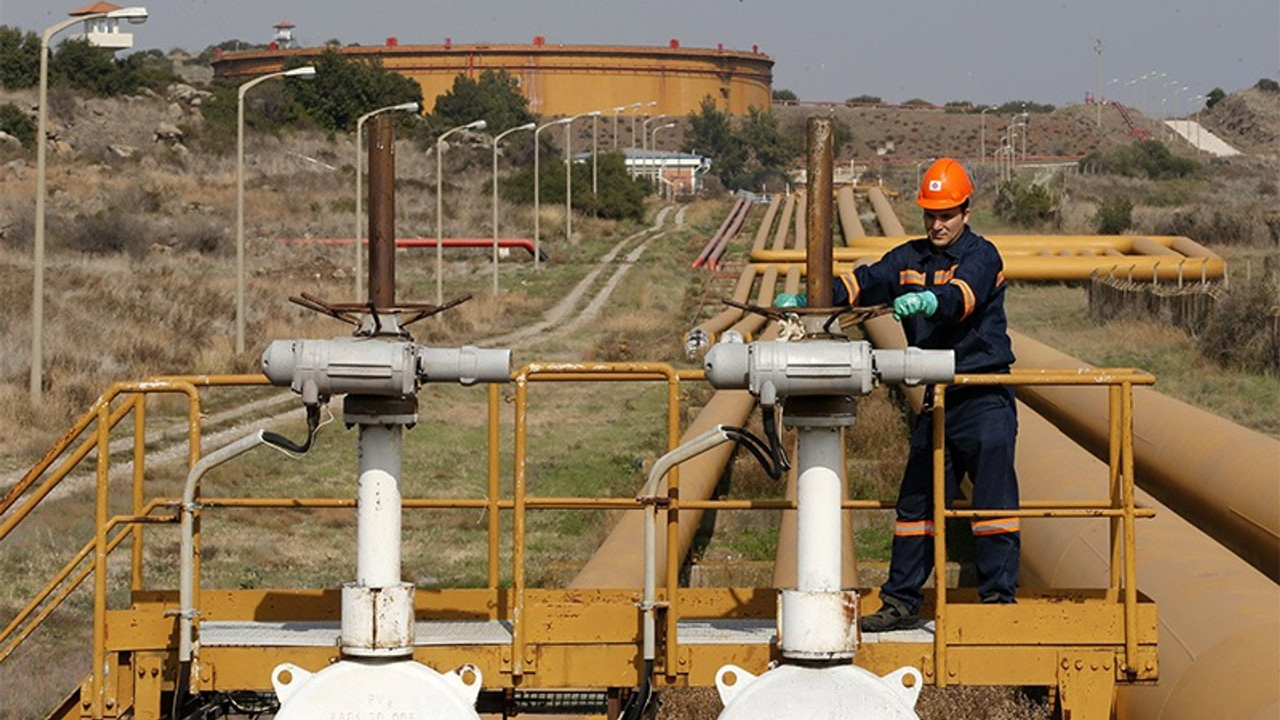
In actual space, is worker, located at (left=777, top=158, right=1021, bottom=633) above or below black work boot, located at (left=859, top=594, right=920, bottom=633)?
above

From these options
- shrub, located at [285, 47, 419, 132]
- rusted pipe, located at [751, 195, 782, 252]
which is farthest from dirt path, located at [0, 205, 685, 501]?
shrub, located at [285, 47, 419, 132]

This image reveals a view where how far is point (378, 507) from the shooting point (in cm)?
711

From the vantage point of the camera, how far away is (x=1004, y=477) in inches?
318

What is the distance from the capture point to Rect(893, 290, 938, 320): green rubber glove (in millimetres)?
7426

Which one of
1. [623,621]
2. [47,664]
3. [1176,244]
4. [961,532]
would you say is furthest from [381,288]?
[1176,244]

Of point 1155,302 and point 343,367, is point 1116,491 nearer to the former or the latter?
point 343,367

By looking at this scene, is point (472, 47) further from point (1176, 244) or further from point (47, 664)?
point (47, 664)

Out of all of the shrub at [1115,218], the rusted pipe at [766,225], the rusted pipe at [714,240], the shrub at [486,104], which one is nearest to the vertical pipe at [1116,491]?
the rusted pipe at [766,225]

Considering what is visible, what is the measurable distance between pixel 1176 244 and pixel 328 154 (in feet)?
153

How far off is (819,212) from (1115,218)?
5543cm

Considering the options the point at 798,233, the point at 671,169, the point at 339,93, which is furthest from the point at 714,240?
the point at 671,169

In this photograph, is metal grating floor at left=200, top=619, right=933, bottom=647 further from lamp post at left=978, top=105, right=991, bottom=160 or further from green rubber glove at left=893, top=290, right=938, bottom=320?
lamp post at left=978, top=105, right=991, bottom=160

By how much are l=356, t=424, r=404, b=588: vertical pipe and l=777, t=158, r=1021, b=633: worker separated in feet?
5.95

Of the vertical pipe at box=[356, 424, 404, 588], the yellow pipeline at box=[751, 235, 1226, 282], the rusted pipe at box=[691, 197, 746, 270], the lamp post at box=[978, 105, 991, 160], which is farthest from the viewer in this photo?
the lamp post at box=[978, 105, 991, 160]
